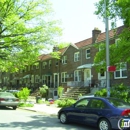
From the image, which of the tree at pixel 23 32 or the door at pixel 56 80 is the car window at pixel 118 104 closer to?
the tree at pixel 23 32

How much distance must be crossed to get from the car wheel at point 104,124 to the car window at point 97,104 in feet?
1.89

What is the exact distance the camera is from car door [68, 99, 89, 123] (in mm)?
11180

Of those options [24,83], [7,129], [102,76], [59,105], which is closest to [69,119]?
[7,129]

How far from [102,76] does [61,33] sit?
7.15 m

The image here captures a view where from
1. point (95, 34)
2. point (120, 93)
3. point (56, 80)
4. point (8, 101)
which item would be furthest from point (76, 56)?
point (120, 93)

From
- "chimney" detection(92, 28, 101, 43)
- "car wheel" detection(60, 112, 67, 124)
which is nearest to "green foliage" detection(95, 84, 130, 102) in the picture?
"car wheel" detection(60, 112, 67, 124)

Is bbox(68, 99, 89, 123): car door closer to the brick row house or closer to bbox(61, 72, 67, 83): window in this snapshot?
the brick row house

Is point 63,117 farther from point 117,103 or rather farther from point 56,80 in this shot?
point 56,80

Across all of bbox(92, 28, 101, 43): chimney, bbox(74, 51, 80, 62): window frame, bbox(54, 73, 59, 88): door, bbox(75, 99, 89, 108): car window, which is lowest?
bbox(75, 99, 89, 108): car window

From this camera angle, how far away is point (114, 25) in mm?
15094

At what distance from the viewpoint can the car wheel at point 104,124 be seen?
9.92 m

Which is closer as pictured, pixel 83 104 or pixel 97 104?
pixel 97 104

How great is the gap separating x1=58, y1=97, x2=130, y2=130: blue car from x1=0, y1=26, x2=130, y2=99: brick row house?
12.2 metres

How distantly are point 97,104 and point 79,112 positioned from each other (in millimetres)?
1017
